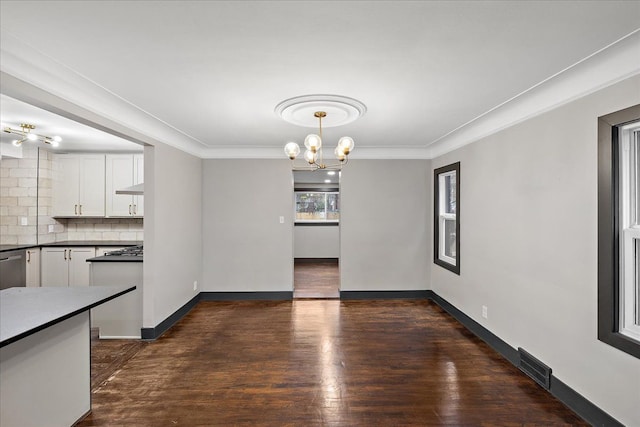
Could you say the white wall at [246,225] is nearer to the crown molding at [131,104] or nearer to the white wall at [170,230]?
the white wall at [170,230]

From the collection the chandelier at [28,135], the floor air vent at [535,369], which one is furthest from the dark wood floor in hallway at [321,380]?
the chandelier at [28,135]

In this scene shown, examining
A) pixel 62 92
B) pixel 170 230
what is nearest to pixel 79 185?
pixel 170 230

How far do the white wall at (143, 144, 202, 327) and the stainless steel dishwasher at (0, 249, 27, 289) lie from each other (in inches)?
93.1

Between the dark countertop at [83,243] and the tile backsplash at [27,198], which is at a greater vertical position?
the tile backsplash at [27,198]

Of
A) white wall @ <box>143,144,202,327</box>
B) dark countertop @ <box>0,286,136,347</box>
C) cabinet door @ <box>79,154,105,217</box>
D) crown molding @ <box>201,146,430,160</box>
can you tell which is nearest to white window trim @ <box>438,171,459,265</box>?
crown molding @ <box>201,146,430,160</box>

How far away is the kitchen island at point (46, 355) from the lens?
171 cm

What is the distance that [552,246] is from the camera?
261cm

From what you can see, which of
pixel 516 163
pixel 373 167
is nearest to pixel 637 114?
pixel 516 163

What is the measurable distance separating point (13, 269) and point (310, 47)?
17.3 ft

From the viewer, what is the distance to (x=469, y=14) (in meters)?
1.61

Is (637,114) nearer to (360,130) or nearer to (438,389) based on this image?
(438,389)

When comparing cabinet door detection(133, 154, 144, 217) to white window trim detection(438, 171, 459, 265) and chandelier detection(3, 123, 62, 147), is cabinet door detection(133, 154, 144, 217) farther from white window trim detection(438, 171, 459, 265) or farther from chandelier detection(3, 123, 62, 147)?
white window trim detection(438, 171, 459, 265)

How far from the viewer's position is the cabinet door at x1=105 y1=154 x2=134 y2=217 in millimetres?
5230

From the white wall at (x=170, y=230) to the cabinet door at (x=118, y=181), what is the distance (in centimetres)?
115
